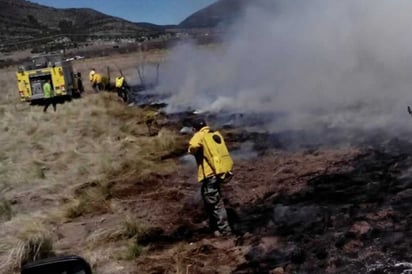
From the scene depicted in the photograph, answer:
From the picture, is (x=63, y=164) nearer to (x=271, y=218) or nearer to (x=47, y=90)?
(x=271, y=218)

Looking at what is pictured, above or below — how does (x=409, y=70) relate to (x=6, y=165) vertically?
above

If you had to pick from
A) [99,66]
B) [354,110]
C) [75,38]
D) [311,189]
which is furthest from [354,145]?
[75,38]

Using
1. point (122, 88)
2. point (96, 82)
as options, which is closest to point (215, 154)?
point (122, 88)

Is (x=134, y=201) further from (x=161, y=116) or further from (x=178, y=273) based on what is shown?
(x=161, y=116)

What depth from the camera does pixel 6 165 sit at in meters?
16.4

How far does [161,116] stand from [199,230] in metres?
14.4

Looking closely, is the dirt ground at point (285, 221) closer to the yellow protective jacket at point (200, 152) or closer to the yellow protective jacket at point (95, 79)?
the yellow protective jacket at point (200, 152)

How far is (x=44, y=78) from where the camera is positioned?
31531mm

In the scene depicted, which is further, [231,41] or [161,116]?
[231,41]

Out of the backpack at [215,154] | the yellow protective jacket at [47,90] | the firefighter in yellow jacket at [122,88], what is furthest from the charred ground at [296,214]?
the yellow protective jacket at [47,90]

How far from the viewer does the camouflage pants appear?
8703 mm

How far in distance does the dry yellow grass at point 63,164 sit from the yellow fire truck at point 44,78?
12.3 ft

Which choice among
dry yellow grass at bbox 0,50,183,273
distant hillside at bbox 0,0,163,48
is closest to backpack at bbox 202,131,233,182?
dry yellow grass at bbox 0,50,183,273

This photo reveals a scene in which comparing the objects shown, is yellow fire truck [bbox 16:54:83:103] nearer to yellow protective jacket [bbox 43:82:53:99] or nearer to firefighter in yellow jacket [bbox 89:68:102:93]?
yellow protective jacket [bbox 43:82:53:99]
